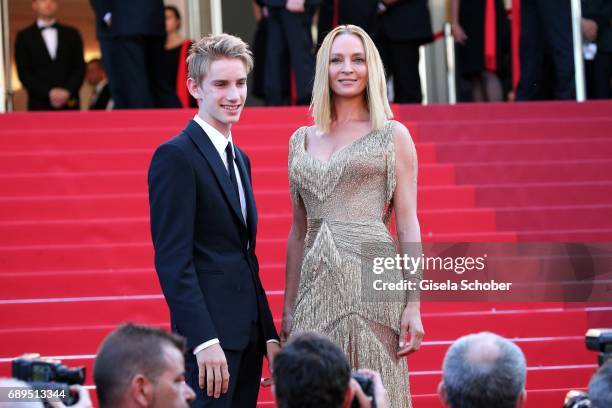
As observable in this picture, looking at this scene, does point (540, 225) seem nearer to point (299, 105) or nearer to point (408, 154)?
point (299, 105)

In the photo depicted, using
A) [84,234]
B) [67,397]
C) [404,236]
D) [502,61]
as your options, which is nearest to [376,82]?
[404,236]

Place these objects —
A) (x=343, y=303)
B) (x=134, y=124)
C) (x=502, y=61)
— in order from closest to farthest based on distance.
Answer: (x=343, y=303), (x=134, y=124), (x=502, y=61)

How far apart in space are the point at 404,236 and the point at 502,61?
25.9 ft

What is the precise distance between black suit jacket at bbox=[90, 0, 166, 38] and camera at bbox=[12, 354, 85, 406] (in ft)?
22.8

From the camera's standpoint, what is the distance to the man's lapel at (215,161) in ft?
14.0

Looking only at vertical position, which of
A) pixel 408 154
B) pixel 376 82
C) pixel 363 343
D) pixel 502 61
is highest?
pixel 502 61

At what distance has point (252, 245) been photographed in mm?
4387

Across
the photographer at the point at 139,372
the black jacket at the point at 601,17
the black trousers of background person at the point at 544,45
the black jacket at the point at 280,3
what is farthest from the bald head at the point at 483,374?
the black jacket at the point at 601,17

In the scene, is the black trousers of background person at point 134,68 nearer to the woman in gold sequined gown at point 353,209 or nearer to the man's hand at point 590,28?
the man's hand at point 590,28

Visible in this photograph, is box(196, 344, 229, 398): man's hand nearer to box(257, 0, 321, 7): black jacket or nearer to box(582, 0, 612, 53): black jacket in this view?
box(257, 0, 321, 7): black jacket

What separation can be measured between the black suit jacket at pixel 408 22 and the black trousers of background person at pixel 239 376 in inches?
266

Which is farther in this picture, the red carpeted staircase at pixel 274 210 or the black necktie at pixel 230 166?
the red carpeted staircase at pixel 274 210

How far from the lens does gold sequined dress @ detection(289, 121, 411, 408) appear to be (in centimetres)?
434

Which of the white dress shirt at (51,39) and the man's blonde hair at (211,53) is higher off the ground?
the white dress shirt at (51,39)
